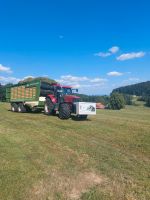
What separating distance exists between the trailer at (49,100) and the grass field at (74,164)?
404 centimetres

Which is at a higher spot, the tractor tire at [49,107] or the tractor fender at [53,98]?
the tractor fender at [53,98]

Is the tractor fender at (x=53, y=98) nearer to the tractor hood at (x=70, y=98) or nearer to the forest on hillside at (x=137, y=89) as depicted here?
the tractor hood at (x=70, y=98)

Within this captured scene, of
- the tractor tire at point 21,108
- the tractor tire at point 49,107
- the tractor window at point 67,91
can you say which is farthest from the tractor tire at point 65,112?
the tractor tire at point 21,108

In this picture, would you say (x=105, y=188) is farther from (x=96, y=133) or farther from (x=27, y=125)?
(x=27, y=125)

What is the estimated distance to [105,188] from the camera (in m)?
6.74

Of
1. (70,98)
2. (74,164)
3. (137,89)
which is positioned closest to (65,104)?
(70,98)

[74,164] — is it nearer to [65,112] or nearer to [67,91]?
[65,112]

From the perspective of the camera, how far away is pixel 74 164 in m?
8.38

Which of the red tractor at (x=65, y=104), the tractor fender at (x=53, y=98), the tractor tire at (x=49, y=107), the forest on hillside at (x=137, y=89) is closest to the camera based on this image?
the red tractor at (x=65, y=104)

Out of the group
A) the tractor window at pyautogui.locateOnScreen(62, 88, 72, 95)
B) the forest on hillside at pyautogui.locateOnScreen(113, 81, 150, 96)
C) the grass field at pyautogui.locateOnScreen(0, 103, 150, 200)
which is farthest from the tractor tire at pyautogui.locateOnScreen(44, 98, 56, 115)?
the forest on hillside at pyautogui.locateOnScreen(113, 81, 150, 96)

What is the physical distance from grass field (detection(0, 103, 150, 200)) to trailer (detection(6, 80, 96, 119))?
404 cm

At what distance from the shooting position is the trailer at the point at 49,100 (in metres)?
17.5

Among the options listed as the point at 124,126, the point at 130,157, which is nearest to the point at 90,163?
the point at 130,157

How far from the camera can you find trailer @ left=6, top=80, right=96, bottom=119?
17453mm
